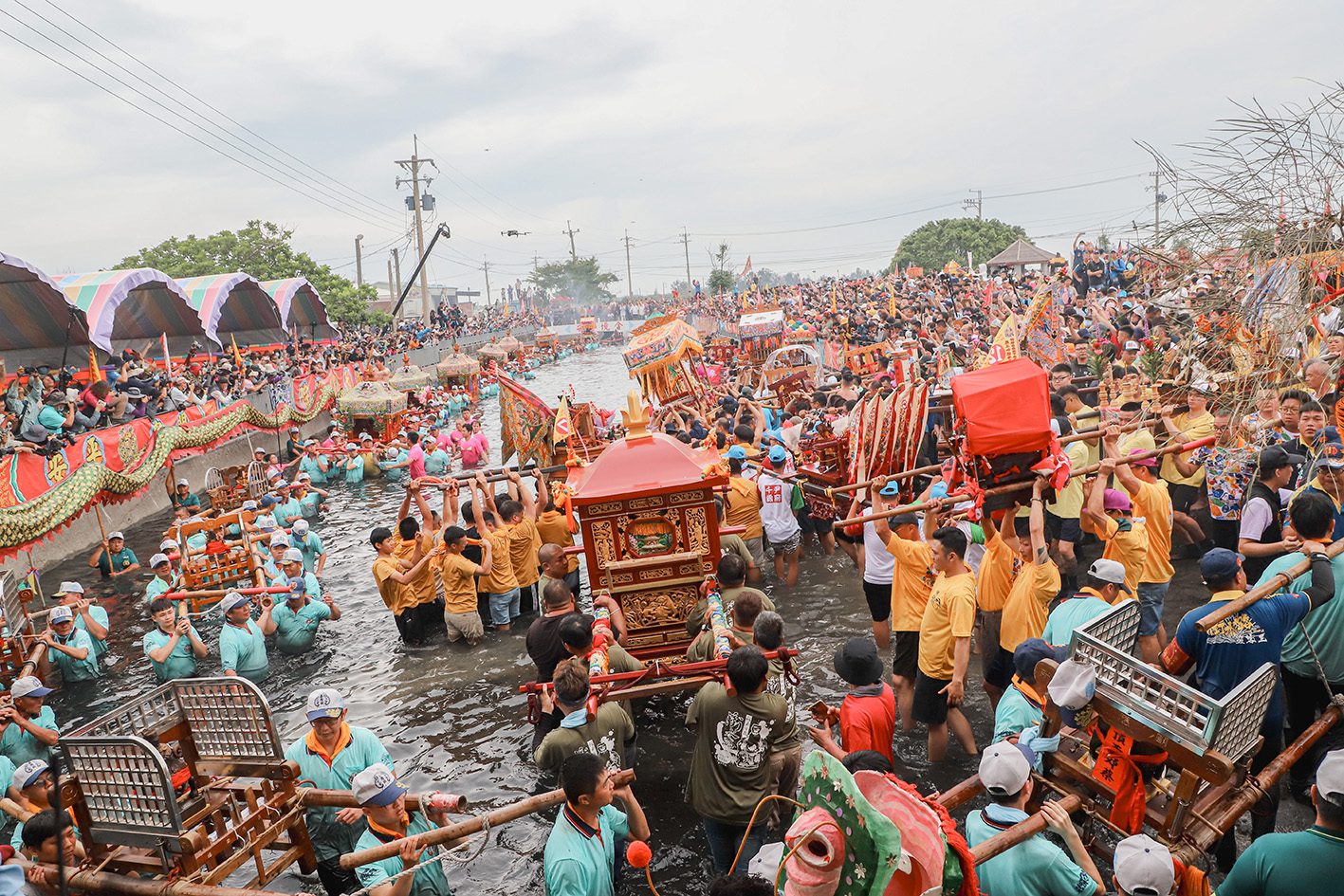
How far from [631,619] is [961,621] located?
2.80 meters

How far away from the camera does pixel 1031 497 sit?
18.6ft

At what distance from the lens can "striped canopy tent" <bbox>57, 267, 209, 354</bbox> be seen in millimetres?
22234

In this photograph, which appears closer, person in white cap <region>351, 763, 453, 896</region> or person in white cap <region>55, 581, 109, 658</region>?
person in white cap <region>351, 763, 453, 896</region>

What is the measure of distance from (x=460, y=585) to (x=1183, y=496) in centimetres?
774

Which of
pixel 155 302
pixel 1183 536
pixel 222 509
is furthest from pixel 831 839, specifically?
pixel 155 302

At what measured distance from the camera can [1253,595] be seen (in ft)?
14.5

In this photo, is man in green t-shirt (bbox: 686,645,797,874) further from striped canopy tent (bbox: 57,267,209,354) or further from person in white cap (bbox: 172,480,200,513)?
striped canopy tent (bbox: 57,267,209,354)

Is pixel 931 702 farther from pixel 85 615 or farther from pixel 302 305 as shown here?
pixel 302 305

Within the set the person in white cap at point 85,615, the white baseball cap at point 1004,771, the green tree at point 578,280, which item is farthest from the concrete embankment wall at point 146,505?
the green tree at point 578,280

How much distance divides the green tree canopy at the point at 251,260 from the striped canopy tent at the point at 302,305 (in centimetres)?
352

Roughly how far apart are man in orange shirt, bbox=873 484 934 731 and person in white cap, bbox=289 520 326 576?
8666mm

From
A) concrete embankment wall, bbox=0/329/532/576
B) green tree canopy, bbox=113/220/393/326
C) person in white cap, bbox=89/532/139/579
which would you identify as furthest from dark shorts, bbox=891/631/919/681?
green tree canopy, bbox=113/220/393/326

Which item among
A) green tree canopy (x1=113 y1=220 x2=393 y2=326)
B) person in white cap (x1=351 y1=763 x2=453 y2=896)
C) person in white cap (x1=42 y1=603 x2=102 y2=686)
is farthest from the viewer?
green tree canopy (x1=113 y1=220 x2=393 y2=326)

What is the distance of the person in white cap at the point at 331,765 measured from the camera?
5.33m
